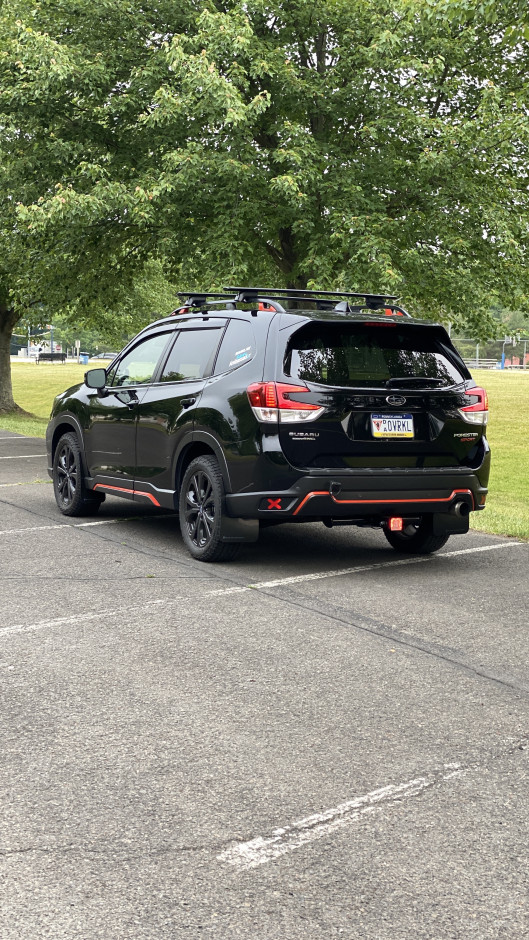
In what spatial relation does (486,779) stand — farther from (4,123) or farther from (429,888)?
(4,123)

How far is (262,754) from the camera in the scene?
4.23 metres

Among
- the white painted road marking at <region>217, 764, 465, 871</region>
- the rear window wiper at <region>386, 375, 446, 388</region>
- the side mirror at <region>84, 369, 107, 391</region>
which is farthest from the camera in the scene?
the side mirror at <region>84, 369, 107, 391</region>

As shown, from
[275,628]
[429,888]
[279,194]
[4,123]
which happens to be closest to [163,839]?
[429,888]

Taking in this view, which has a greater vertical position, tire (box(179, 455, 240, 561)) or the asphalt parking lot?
tire (box(179, 455, 240, 561))

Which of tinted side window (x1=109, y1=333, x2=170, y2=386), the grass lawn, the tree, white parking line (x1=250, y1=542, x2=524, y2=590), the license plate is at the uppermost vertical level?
the tree

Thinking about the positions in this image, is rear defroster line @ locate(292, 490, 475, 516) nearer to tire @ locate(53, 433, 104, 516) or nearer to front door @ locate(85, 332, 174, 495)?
front door @ locate(85, 332, 174, 495)

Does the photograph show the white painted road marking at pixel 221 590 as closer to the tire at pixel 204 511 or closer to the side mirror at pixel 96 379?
the tire at pixel 204 511

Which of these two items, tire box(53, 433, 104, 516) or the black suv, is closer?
the black suv

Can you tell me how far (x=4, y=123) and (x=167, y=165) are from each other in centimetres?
367

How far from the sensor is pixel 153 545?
353 inches

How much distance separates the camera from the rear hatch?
762 centimetres

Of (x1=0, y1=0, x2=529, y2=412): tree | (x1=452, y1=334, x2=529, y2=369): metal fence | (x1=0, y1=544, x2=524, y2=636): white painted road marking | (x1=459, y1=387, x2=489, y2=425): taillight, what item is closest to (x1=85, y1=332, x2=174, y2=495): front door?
(x1=0, y1=544, x2=524, y2=636): white painted road marking

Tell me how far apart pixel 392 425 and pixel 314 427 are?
600 mm

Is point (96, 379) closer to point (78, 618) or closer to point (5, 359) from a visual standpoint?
point (78, 618)
